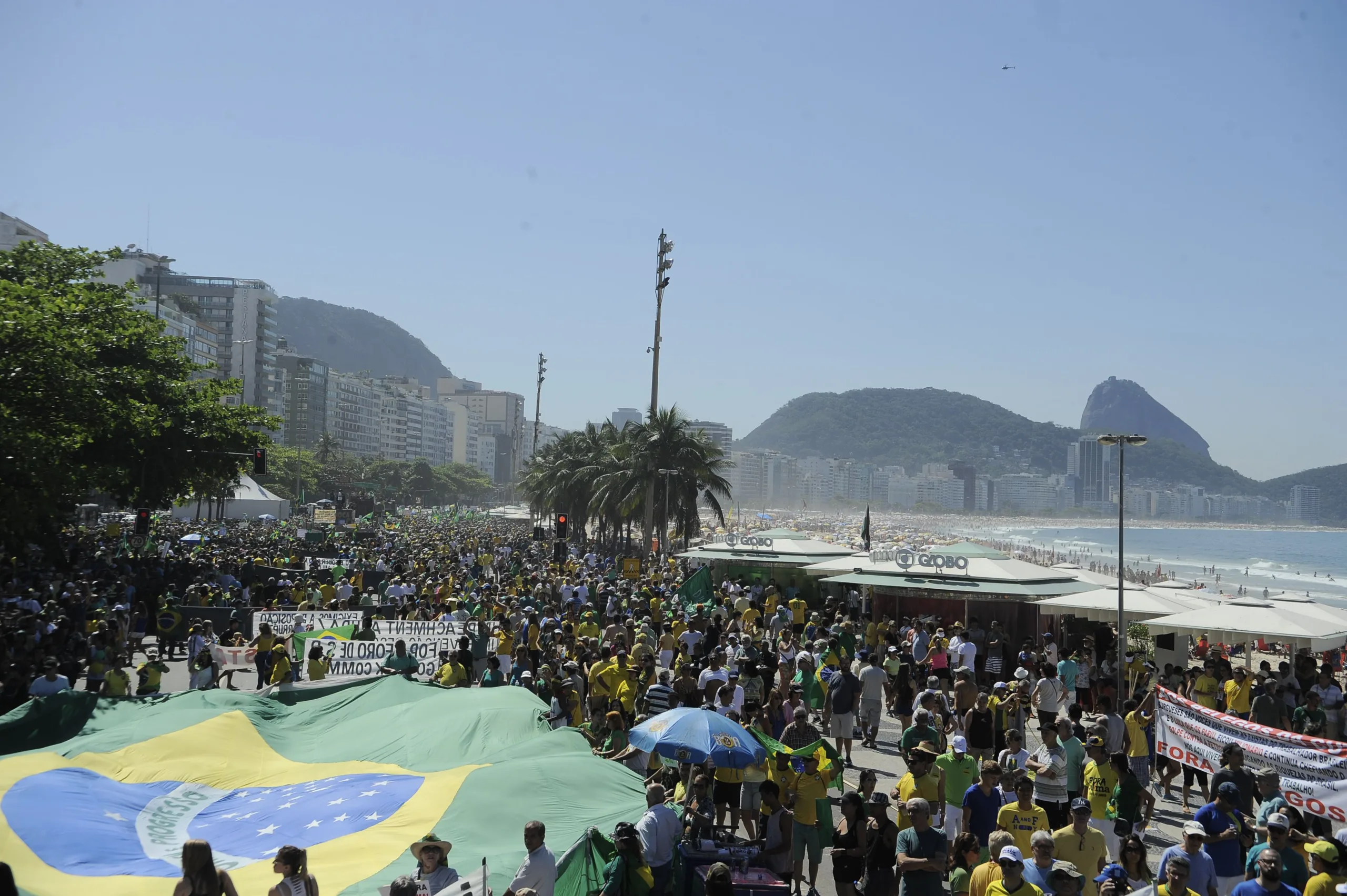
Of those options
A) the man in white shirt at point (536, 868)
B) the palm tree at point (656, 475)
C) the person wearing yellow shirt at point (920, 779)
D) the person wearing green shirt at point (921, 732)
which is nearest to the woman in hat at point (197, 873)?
the man in white shirt at point (536, 868)

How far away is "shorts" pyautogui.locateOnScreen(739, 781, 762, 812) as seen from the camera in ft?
33.3

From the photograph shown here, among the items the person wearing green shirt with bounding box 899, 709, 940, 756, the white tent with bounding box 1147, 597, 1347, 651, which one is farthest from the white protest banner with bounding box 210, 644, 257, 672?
the white tent with bounding box 1147, 597, 1347, 651

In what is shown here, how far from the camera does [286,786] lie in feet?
31.6

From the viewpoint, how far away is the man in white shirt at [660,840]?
741cm

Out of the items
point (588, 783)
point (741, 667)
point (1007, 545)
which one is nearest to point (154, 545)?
point (741, 667)

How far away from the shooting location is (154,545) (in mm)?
43156

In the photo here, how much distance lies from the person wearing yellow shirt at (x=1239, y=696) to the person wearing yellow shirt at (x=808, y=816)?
776cm

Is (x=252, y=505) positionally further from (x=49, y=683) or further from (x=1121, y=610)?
(x=1121, y=610)

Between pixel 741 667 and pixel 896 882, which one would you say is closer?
pixel 896 882

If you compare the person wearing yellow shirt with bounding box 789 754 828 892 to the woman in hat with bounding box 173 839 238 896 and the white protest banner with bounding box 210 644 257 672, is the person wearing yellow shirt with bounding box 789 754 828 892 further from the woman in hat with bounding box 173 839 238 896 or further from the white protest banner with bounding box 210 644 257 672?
the white protest banner with bounding box 210 644 257 672

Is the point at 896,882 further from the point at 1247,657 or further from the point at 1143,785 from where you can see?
the point at 1247,657

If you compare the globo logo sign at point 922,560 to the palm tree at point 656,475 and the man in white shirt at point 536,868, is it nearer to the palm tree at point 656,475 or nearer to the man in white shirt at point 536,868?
the man in white shirt at point 536,868

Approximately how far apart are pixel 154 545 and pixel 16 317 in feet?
96.7

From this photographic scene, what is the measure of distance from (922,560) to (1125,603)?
4.88 meters
